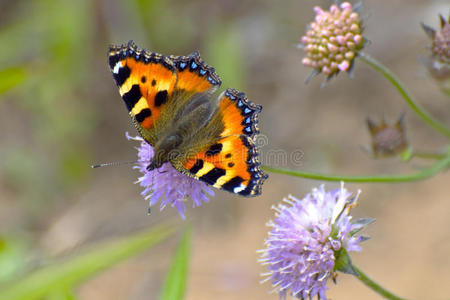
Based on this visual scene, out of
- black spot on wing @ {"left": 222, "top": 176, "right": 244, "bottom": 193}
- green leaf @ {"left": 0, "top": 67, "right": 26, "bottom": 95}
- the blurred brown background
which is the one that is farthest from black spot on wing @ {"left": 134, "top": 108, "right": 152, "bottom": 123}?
the blurred brown background

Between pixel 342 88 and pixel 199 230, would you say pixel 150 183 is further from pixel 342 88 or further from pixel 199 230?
pixel 342 88

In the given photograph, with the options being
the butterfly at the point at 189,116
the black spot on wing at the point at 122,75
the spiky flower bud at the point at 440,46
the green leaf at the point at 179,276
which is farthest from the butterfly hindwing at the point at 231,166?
the spiky flower bud at the point at 440,46

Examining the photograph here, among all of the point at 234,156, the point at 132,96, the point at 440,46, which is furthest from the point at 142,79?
the point at 440,46

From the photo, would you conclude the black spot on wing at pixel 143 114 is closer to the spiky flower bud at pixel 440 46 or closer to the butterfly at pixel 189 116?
the butterfly at pixel 189 116

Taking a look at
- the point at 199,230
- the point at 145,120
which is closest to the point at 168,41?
the point at 199,230

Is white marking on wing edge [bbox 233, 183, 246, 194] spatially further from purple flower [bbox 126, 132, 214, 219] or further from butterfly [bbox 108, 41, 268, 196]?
purple flower [bbox 126, 132, 214, 219]
